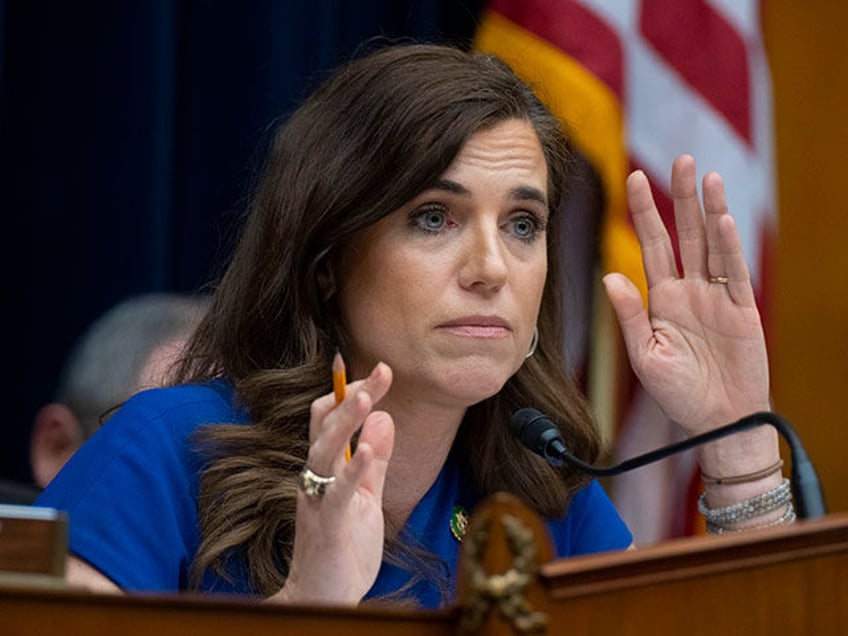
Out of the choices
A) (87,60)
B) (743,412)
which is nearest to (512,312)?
(743,412)

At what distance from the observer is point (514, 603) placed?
108 cm

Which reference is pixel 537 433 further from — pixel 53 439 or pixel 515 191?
pixel 53 439

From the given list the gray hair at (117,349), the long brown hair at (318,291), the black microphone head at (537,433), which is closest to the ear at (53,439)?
the gray hair at (117,349)

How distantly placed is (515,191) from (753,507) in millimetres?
514

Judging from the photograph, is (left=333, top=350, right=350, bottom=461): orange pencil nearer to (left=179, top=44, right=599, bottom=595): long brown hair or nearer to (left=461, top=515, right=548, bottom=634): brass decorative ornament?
(left=179, top=44, right=599, bottom=595): long brown hair

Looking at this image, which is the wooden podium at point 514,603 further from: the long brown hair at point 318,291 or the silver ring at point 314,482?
the long brown hair at point 318,291

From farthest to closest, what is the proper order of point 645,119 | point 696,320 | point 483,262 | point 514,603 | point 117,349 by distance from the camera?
point 645,119
point 117,349
point 696,320
point 483,262
point 514,603

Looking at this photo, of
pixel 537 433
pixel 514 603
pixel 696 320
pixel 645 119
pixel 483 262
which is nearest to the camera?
pixel 514 603

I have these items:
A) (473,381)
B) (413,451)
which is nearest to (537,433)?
(473,381)

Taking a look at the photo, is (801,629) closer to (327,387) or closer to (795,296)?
(327,387)

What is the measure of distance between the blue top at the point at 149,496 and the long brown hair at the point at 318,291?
2 centimetres

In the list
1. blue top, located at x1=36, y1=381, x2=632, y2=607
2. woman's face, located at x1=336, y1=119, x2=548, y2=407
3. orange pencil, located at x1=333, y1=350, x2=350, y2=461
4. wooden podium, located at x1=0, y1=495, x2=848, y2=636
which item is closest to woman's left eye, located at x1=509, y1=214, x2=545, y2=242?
woman's face, located at x1=336, y1=119, x2=548, y2=407

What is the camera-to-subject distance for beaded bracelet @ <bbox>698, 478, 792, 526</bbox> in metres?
2.06

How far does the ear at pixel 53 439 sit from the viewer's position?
2.66 m
